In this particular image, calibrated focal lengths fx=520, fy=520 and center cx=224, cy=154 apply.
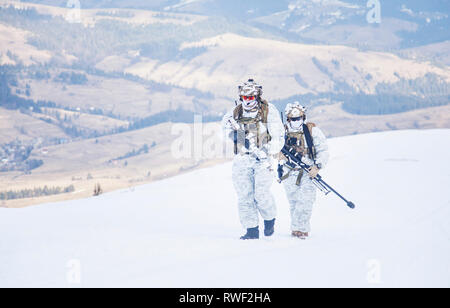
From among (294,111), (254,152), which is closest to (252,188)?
(254,152)

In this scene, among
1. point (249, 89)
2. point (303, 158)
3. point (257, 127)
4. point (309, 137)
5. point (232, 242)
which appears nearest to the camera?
point (232, 242)

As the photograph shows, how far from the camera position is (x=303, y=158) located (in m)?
11.0

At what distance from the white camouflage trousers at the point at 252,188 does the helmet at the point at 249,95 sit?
3.41 ft

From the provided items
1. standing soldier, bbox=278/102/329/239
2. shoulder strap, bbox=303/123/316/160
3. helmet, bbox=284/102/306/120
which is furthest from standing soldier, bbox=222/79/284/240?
shoulder strap, bbox=303/123/316/160

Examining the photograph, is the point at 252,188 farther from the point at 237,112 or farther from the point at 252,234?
the point at 237,112

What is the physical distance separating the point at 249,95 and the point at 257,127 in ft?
2.20

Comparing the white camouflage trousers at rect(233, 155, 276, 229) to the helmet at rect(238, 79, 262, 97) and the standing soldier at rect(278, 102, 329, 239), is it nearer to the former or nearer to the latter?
the standing soldier at rect(278, 102, 329, 239)

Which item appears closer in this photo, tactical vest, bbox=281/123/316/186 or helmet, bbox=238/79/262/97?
helmet, bbox=238/79/262/97

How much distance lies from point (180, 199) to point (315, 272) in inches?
443

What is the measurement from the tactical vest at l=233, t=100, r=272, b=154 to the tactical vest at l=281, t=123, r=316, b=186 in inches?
26.4

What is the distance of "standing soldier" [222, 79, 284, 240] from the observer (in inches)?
410
